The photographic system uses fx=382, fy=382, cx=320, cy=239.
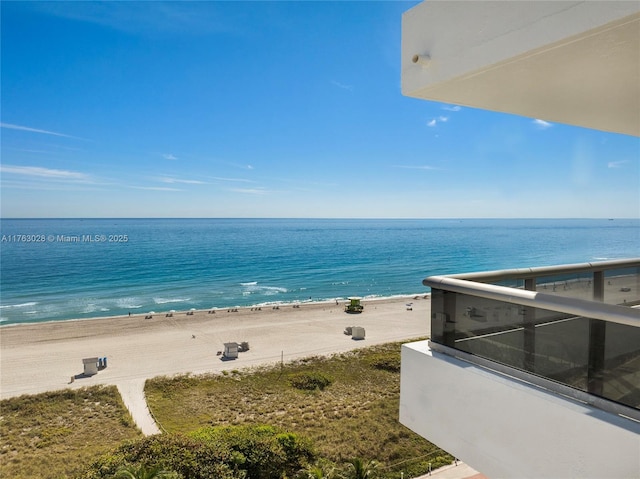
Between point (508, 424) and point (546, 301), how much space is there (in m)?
0.71

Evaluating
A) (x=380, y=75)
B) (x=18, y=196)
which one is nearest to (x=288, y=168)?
(x=18, y=196)

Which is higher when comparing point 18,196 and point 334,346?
point 18,196

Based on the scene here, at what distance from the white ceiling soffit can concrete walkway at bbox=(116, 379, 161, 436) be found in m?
12.4

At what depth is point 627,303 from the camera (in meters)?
3.34

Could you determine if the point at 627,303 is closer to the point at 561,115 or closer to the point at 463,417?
the point at 561,115

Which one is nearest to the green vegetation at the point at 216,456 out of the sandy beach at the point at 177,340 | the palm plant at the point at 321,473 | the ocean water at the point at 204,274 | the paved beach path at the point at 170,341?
the palm plant at the point at 321,473

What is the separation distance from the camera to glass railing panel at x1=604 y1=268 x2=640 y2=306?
3.21m

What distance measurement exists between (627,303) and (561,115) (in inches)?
68.6

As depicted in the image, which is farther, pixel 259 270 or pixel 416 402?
pixel 259 270

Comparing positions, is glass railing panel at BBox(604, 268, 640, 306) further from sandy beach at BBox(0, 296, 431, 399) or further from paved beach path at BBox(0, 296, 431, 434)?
sandy beach at BBox(0, 296, 431, 399)

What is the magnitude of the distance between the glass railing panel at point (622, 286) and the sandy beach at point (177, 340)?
13485 millimetres

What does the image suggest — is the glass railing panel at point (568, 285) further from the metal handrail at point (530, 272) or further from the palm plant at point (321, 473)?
the palm plant at point (321, 473)

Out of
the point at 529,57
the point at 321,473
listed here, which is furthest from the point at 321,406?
the point at 529,57

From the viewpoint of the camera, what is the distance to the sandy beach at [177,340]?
16359mm
